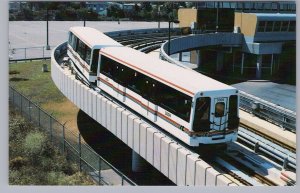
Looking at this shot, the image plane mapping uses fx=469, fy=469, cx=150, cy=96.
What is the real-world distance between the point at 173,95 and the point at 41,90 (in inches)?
870

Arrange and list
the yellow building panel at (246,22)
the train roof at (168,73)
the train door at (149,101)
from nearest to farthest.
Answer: the train roof at (168,73) < the train door at (149,101) < the yellow building panel at (246,22)

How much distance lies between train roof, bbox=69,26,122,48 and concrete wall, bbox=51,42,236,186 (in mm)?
3164

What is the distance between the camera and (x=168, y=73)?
68.1ft

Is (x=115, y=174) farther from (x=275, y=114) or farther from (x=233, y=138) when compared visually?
(x=275, y=114)

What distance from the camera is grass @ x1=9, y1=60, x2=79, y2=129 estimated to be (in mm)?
33031

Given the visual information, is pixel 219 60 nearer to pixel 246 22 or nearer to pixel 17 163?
pixel 246 22

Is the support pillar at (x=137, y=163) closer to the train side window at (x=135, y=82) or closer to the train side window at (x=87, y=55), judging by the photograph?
the train side window at (x=135, y=82)

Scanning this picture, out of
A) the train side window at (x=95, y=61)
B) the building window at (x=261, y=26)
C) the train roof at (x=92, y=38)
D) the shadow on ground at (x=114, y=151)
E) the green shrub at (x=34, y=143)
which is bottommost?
the shadow on ground at (x=114, y=151)

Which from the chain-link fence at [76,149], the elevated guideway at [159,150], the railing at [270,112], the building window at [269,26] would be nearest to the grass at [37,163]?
the chain-link fence at [76,149]

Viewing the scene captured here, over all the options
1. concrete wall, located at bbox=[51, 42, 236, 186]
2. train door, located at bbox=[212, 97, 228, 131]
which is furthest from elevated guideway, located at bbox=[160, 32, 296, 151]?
concrete wall, located at bbox=[51, 42, 236, 186]

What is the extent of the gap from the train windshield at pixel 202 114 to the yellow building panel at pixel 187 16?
1708 inches

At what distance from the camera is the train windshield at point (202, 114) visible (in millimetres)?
18266

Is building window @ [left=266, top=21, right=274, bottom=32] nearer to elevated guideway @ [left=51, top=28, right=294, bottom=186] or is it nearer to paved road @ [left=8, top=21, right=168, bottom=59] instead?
paved road @ [left=8, top=21, right=168, bottom=59]

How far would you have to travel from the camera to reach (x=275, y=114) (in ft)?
74.4
